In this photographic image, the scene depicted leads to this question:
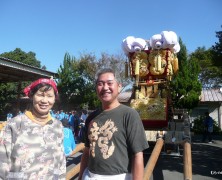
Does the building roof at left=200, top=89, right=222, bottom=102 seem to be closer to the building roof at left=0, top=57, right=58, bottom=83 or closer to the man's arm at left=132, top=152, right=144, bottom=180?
the building roof at left=0, top=57, right=58, bottom=83

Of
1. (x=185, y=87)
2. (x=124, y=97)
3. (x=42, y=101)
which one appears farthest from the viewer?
(x=124, y=97)

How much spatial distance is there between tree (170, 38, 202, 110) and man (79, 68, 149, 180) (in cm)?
1688

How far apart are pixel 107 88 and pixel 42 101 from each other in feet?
1.81

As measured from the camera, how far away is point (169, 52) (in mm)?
8125

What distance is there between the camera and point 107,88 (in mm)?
2174

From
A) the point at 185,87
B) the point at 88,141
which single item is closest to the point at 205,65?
the point at 185,87

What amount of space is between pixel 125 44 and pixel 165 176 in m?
4.07

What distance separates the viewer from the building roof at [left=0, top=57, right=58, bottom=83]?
10.6m

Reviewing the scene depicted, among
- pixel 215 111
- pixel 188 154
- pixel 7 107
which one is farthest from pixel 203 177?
pixel 7 107

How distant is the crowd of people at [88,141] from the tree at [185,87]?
16889 millimetres

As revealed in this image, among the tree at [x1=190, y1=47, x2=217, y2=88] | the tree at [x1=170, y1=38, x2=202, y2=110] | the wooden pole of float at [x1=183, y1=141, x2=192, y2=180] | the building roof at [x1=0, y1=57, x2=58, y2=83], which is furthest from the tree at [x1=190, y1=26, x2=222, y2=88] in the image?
the wooden pole of float at [x1=183, y1=141, x2=192, y2=180]

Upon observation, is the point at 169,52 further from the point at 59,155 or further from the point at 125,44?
the point at 59,155

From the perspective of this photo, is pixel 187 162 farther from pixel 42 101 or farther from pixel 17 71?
pixel 17 71

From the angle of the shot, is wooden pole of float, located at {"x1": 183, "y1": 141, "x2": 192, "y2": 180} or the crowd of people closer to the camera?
the crowd of people
